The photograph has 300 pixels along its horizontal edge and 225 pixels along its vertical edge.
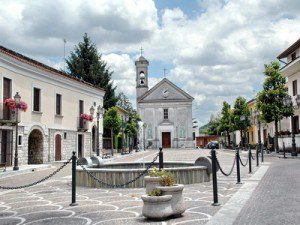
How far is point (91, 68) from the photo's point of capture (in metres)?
51.4

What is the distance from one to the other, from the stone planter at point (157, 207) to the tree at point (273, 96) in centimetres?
2775

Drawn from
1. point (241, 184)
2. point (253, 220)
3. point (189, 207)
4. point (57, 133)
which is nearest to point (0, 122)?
point (57, 133)

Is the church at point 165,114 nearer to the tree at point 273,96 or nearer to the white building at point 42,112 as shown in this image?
the tree at point 273,96

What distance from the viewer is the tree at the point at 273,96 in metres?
32.8

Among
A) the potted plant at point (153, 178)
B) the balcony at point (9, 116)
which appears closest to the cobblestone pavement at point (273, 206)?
the potted plant at point (153, 178)

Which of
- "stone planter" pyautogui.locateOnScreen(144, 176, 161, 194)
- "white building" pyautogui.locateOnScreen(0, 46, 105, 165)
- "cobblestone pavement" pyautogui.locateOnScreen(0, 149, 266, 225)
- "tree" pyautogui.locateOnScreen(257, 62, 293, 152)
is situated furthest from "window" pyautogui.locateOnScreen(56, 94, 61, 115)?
"stone planter" pyautogui.locateOnScreen(144, 176, 161, 194)

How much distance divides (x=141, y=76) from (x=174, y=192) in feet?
212

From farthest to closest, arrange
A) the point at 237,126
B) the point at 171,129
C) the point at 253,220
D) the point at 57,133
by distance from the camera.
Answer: the point at 171,129 < the point at 237,126 < the point at 57,133 < the point at 253,220

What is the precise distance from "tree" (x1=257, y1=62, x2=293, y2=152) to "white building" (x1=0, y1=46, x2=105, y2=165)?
620 inches

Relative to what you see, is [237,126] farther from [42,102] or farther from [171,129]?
[42,102]

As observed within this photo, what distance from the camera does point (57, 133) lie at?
2772 centimetres

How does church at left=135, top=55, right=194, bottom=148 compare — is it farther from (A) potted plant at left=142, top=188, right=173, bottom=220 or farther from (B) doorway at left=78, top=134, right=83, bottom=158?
(A) potted plant at left=142, top=188, right=173, bottom=220

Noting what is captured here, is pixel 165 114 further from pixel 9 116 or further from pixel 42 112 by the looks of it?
pixel 9 116

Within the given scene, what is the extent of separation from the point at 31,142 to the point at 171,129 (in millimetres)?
44088
